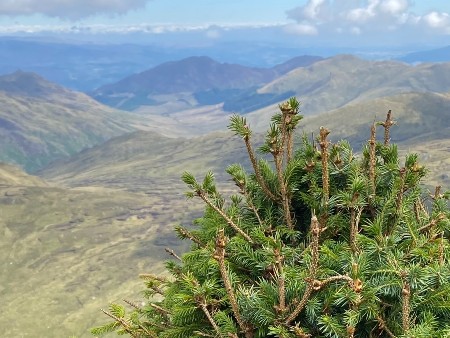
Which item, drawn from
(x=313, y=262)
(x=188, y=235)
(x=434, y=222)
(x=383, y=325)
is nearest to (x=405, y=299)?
(x=383, y=325)

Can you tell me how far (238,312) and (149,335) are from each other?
9.65ft

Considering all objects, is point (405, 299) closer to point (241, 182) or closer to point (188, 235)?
point (241, 182)

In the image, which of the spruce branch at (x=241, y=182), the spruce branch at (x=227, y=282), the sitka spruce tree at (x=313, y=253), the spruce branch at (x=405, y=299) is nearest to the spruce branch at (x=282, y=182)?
the sitka spruce tree at (x=313, y=253)

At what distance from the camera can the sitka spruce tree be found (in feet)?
20.9

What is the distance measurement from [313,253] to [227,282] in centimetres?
148

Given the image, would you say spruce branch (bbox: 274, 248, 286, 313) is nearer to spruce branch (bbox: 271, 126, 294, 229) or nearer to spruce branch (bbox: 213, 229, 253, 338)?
spruce branch (bbox: 213, 229, 253, 338)

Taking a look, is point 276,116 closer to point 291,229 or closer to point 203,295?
point 291,229

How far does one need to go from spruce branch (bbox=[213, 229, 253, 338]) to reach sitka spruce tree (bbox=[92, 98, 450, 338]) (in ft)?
0.06

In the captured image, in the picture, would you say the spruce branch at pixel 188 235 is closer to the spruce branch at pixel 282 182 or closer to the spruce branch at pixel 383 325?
the spruce branch at pixel 282 182

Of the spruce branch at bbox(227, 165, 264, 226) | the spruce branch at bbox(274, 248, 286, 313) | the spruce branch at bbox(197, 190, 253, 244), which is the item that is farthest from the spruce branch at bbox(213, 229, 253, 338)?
the spruce branch at bbox(227, 165, 264, 226)

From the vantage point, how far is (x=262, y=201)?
29.9 ft

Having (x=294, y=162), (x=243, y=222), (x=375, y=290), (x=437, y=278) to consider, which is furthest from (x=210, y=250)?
(x=437, y=278)

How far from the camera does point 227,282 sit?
6.43 meters

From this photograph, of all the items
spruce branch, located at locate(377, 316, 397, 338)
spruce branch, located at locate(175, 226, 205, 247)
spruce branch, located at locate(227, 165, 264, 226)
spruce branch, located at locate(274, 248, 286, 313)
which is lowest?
spruce branch, located at locate(377, 316, 397, 338)
